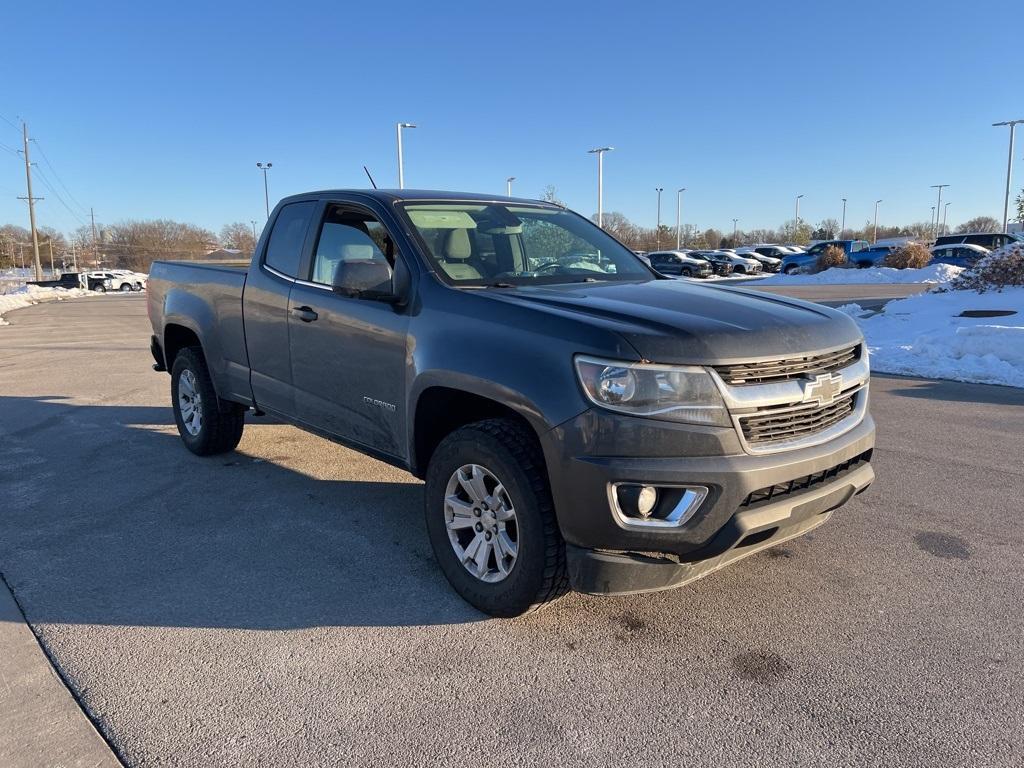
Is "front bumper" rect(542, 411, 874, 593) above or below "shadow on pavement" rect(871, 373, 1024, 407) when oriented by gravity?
above

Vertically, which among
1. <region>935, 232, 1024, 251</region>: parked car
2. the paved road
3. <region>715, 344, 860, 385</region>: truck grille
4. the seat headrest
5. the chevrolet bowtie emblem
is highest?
<region>935, 232, 1024, 251</region>: parked car

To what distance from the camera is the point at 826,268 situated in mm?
38031

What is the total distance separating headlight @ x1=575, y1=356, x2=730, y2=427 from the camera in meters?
2.81

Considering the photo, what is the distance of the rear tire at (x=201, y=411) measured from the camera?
5.69 metres

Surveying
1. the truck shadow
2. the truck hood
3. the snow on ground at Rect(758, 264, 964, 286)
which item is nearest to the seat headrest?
the truck hood

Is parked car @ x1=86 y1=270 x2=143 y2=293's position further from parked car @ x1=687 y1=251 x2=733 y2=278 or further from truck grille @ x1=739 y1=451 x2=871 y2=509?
truck grille @ x1=739 y1=451 x2=871 y2=509

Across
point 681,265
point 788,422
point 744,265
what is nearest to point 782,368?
point 788,422

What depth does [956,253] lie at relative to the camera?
34031 millimetres

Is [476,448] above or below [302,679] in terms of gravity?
above

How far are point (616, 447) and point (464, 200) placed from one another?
89.5 inches

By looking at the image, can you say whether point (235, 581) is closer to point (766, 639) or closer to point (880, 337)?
point (766, 639)

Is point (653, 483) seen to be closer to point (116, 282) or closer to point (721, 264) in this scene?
point (721, 264)

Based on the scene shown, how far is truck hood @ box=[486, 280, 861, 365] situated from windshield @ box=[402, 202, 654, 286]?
0.29 meters

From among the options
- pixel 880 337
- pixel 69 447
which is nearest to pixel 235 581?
pixel 69 447
